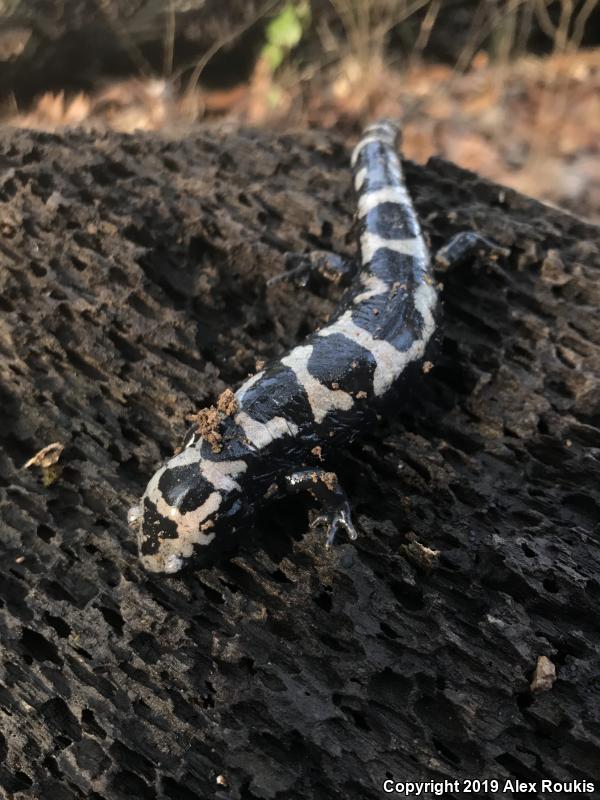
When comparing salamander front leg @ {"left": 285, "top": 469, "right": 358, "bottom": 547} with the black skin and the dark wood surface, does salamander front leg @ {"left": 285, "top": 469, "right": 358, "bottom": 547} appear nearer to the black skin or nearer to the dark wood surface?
the dark wood surface

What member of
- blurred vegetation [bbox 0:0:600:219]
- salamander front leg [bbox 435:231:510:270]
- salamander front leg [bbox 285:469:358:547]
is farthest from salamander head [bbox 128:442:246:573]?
blurred vegetation [bbox 0:0:600:219]

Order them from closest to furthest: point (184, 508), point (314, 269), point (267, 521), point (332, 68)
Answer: point (184, 508) → point (267, 521) → point (314, 269) → point (332, 68)

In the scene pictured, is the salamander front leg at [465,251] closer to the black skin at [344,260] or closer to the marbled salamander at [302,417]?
the black skin at [344,260]

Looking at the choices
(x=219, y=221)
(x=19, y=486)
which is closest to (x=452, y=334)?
(x=219, y=221)

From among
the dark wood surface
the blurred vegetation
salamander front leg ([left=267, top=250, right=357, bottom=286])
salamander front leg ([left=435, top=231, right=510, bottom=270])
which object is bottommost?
the dark wood surface

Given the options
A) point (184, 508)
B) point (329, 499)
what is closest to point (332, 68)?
point (329, 499)

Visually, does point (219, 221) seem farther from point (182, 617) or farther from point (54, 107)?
point (54, 107)

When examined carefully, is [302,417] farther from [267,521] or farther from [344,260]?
[344,260]
